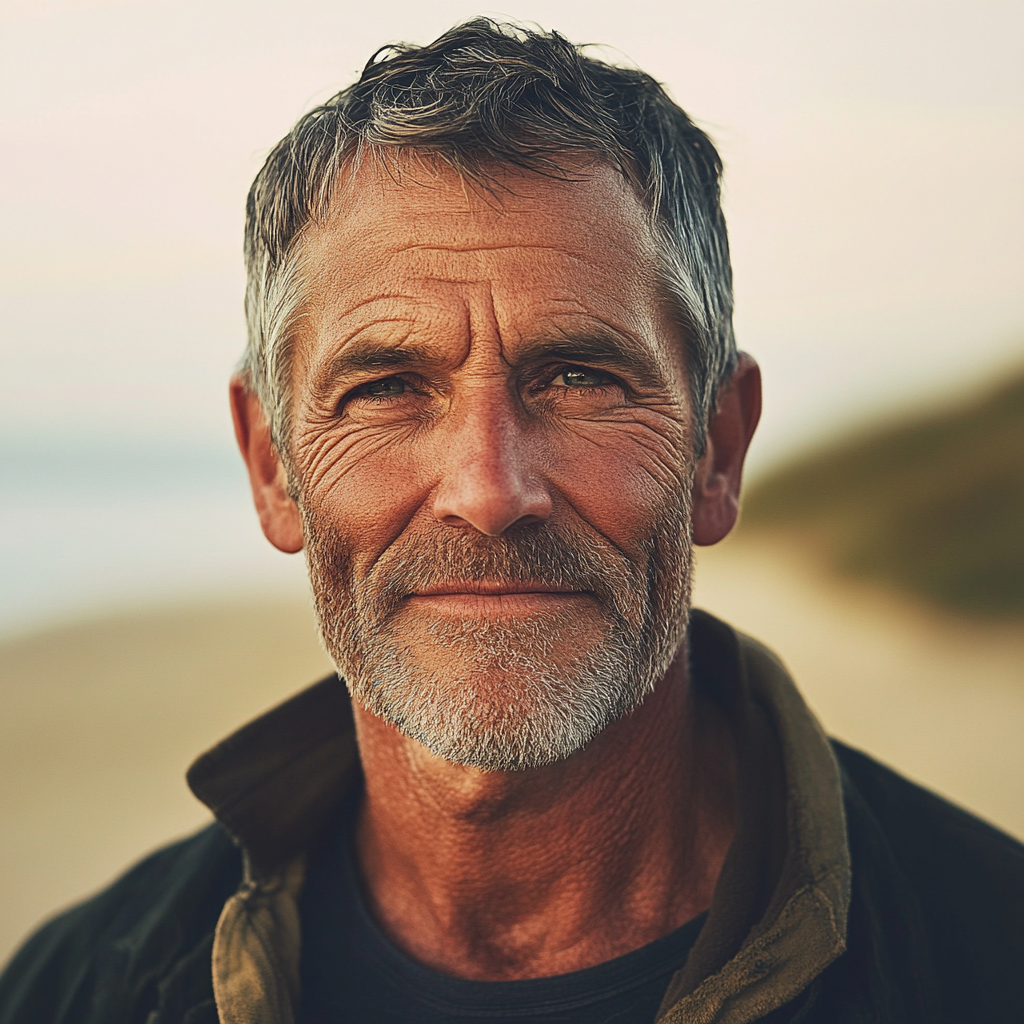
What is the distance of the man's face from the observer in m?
1.86

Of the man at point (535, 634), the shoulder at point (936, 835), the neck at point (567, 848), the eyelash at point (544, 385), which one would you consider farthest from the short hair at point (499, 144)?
the shoulder at point (936, 835)

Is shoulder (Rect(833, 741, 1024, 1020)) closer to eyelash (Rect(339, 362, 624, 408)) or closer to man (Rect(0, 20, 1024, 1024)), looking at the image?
man (Rect(0, 20, 1024, 1024))

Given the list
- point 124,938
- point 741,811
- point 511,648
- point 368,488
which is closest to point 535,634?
point 511,648

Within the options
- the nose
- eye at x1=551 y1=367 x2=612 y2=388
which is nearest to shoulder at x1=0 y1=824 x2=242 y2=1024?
the nose

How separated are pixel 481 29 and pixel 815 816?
5.65 ft

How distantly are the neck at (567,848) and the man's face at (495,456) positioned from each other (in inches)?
8.2

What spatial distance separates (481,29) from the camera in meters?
2.14

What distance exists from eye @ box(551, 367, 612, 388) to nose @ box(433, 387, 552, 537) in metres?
0.13

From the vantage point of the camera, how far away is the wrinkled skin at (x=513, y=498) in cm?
187

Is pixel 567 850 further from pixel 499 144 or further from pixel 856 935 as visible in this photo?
pixel 499 144

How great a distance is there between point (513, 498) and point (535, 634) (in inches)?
10.9

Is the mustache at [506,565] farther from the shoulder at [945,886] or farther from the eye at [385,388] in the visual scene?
the shoulder at [945,886]

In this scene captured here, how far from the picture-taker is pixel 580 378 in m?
1.98

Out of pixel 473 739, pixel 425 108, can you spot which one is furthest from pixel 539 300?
pixel 473 739
